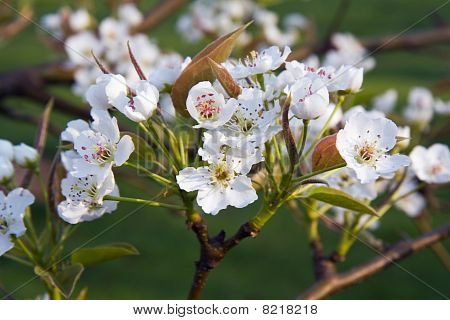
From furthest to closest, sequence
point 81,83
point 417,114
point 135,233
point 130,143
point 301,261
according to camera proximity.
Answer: point 135,233 < point 301,261 < point 81,83 < point 417,114 < point 130,143

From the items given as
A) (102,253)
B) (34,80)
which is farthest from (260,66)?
(34,80)

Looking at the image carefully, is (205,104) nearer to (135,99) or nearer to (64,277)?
(135,99)

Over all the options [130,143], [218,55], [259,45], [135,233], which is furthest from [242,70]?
[135,233]

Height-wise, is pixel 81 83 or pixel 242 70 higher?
pixel 81 83

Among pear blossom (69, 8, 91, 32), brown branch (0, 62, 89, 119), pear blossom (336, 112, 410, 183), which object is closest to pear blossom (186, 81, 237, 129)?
pear blossom (336, 112, 410, 183)

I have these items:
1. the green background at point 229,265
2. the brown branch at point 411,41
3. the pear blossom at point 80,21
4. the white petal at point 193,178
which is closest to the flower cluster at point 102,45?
the pear blossom at point 80,21

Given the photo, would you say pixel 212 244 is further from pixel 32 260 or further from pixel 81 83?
pixel 81 83

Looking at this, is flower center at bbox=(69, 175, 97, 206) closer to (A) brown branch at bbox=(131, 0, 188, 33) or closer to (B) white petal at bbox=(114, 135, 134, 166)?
(B) white petal at bbox=(114, 135, 134, 166)
